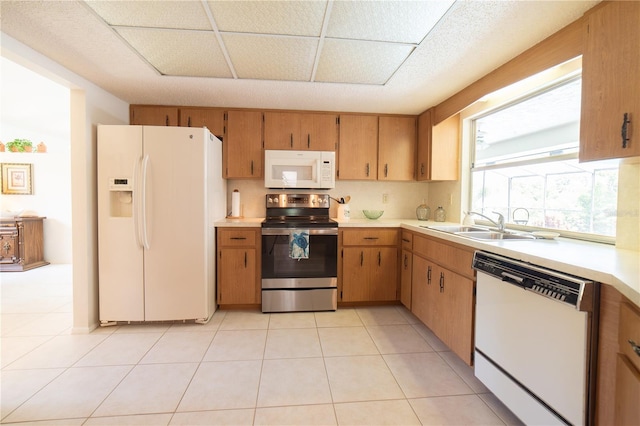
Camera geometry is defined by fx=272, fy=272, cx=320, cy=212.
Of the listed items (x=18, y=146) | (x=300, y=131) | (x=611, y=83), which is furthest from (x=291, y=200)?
(x=18, y=146)

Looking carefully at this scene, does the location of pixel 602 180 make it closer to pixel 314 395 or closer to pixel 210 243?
pixel 314 395

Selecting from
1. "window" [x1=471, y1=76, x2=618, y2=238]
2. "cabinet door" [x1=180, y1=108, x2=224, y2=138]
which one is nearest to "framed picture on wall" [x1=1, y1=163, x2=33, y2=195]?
"cabinet door" [x1=180, y1=108, x2=224, y2=138]

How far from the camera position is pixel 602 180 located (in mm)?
1724

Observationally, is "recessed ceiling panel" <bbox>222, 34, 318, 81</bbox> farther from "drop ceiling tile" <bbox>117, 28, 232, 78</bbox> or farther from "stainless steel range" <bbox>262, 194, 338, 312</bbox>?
"stainless steel range" <bbox>262, 194, 338, 312</bbox>

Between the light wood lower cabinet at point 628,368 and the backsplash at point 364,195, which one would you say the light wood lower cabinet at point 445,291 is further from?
→ the backsplash at point 364,195

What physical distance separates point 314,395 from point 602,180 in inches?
88.1

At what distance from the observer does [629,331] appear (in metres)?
0.92

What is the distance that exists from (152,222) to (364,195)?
235 centimetres

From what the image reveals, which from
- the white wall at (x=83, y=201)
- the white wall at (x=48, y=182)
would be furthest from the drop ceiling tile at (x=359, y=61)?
the white wall at (x=48, y=182)

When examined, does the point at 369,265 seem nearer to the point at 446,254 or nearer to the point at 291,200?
the point at 446,254

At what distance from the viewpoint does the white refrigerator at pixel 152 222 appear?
92.6 inches

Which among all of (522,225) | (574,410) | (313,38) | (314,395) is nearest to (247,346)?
(314,395)

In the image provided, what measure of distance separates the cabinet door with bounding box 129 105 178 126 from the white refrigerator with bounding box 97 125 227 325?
2.21ft

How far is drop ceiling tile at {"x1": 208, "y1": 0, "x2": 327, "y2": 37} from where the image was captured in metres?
1.44
